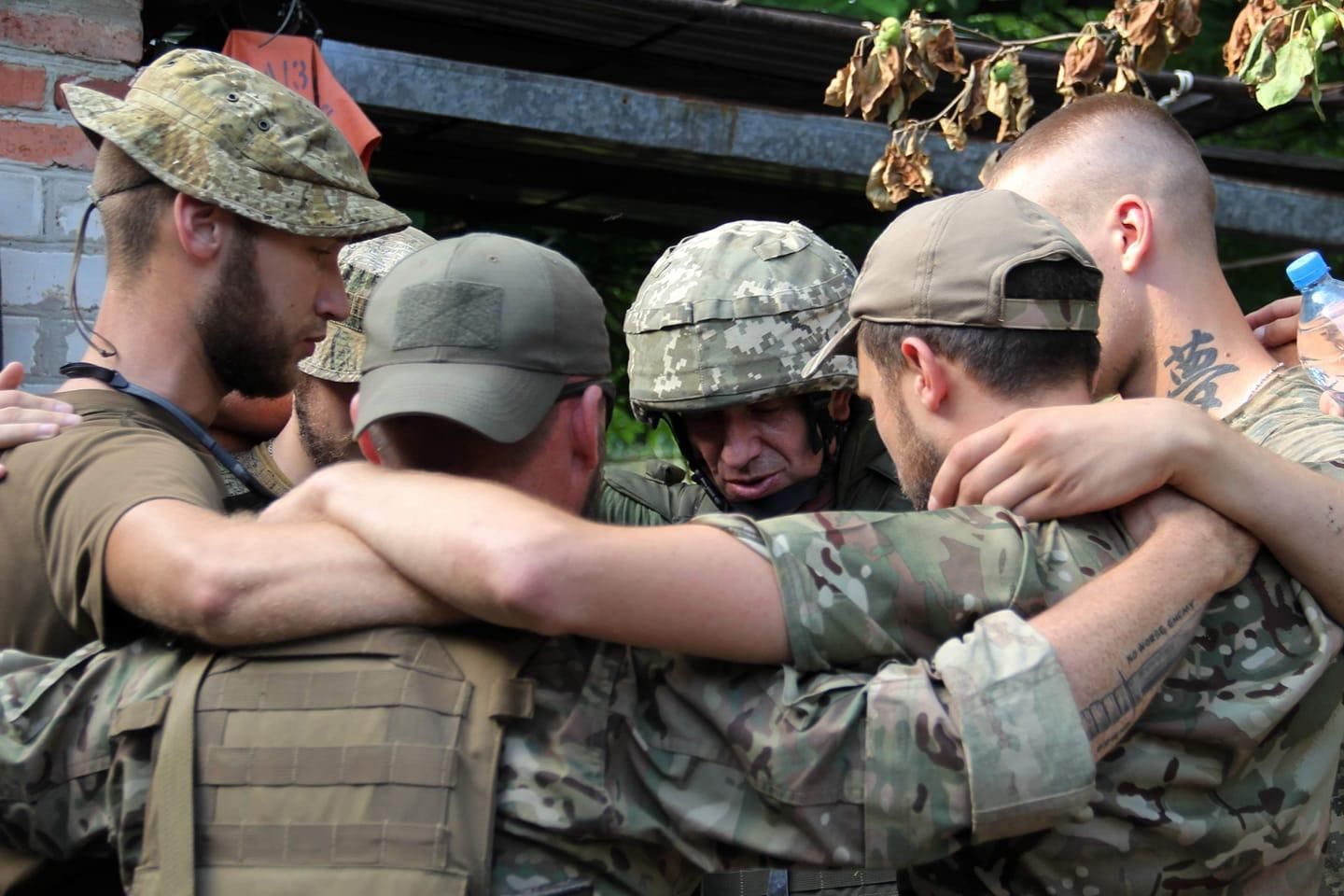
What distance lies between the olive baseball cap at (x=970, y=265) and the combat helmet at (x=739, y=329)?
0.87m

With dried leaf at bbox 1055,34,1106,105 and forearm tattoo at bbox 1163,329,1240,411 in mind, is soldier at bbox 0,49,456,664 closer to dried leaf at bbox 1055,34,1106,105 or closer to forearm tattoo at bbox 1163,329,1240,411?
forearm tattoo at bbox 1163,329,1240,411

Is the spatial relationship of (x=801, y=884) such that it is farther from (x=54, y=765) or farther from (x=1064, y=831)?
(x=54, y=765)

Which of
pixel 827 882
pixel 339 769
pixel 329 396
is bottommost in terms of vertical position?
pixel 827 882

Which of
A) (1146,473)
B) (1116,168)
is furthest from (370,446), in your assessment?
(1116,168)

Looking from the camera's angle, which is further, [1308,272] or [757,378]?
[757,378]

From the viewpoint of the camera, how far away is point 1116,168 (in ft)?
9.61

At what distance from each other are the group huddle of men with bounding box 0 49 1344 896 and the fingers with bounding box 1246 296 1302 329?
64 cm

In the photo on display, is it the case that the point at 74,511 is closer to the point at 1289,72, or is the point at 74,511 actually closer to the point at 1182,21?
the point at 1289,72

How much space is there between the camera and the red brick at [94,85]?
3756 mm

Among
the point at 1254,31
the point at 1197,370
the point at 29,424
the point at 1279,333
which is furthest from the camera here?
the point at 1254,31

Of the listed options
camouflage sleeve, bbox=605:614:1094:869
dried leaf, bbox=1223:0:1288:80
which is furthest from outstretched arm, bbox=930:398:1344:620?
dried leaf, bbox=1223:0:1288:80

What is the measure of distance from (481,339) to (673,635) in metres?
0.48

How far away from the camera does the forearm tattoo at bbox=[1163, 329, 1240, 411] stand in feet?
9.05

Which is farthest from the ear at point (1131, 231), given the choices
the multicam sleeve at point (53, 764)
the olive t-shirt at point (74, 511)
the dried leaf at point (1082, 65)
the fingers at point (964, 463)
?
the multicam sleeve at point (53, 764)
